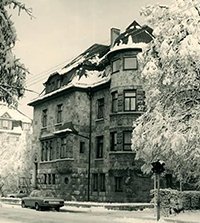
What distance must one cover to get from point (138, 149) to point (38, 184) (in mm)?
24101

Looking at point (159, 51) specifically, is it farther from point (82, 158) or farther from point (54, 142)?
point (54, 142)

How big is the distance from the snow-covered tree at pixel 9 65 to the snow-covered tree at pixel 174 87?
12.9 metres

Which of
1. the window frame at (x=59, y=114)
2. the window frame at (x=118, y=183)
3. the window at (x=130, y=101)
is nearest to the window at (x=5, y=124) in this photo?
the window frame at (x=59, y=114)

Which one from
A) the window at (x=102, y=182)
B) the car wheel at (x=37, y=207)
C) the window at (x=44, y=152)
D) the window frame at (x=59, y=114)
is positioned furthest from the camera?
the window at (x=44, y=152)

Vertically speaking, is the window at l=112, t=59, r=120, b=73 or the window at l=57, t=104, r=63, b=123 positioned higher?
the window at l=112, t=59, r=120, b=73

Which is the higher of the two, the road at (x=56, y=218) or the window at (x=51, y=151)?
Result: the window at (x=51, y=151)

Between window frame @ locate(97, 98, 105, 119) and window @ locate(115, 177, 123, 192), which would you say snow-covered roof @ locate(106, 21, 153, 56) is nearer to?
window frame @ locate(97, 98, 105, 119)

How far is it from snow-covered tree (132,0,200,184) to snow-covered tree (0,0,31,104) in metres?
12.9

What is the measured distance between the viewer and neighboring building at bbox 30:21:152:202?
39.9m

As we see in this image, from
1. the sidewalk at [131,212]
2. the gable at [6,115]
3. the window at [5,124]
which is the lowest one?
the sidewalk at [131,212]

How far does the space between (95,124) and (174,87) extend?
741 inches

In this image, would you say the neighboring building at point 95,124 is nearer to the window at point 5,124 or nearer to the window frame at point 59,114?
the window frame at point 59,114

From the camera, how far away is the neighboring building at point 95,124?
39938 millimetres

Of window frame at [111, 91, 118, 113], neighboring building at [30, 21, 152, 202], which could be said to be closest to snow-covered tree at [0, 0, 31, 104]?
neighboring building at [30, 21, 152, 202]
